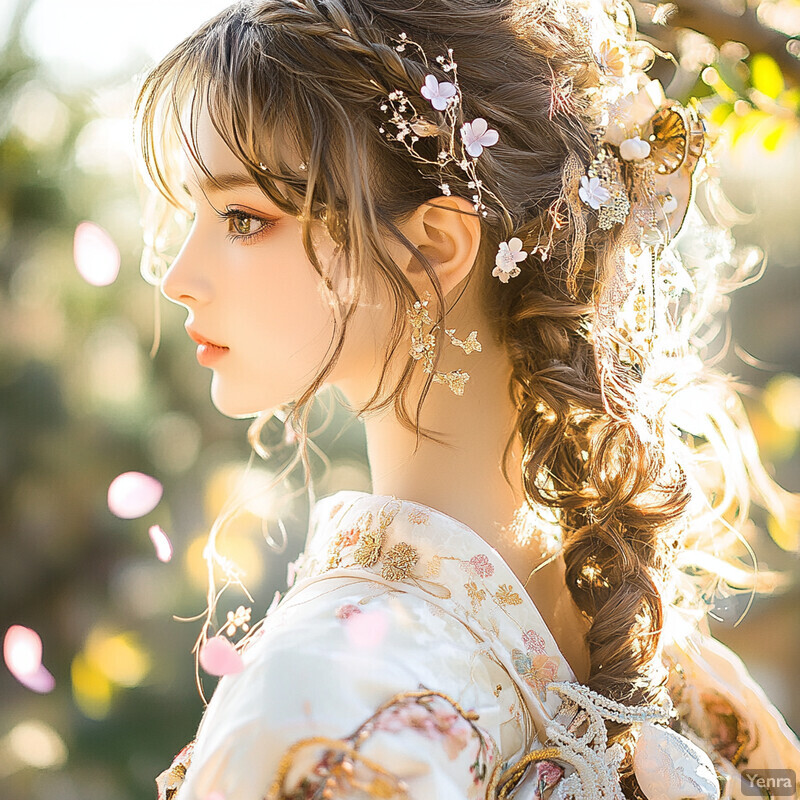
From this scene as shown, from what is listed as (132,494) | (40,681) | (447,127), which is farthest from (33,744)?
(447,127)

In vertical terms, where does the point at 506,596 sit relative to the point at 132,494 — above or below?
above

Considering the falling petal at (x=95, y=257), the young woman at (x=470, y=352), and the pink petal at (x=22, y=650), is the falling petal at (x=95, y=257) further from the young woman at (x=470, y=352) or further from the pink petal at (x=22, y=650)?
the pink petal at (x=22, y=650)

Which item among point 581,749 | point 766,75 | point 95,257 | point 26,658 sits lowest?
point 26,658

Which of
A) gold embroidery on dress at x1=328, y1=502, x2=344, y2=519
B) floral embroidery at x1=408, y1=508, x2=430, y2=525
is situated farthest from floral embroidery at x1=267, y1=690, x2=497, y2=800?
gold embroidery on dress at x1=328, y1=502, x2=344, y2=519

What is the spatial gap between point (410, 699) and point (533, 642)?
23 centimetres

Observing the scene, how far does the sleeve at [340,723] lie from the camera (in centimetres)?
74

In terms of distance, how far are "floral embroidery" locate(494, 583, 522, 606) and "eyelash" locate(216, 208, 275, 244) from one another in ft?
1.64

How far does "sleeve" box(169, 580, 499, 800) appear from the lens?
743 millimetres

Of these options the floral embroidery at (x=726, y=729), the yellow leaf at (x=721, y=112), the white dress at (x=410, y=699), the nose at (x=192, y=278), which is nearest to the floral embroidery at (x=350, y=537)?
the white dress at (x=410, y=699)

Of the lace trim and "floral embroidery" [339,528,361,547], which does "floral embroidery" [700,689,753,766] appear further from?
"floral embroidery" [339,528,361,547]

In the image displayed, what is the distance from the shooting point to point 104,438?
209 centimetres

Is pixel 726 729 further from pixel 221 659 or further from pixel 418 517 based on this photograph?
pixel 221 659

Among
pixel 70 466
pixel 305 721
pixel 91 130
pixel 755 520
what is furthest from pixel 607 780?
pixel 91 130

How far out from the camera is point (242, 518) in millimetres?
2174
